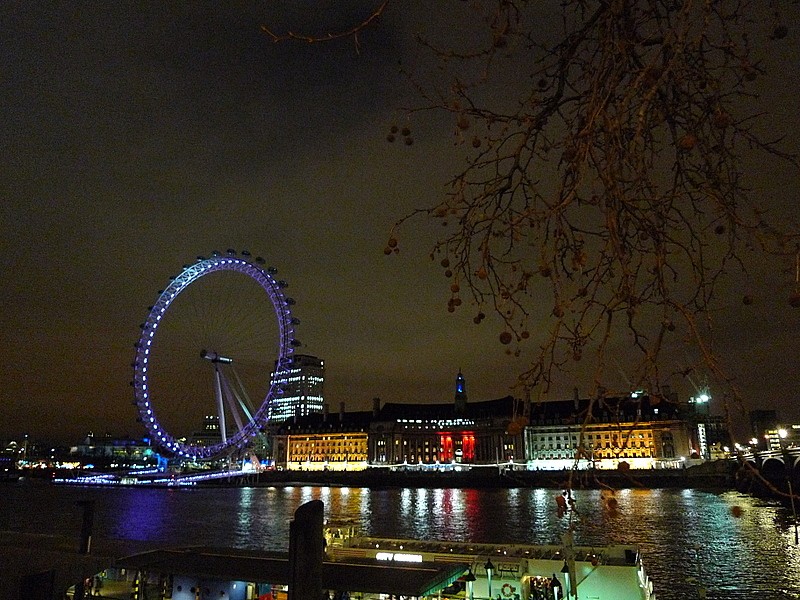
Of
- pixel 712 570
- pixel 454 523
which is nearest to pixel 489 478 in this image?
pixel 454 523

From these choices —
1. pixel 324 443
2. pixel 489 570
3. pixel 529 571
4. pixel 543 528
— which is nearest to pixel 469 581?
pixel 489 570

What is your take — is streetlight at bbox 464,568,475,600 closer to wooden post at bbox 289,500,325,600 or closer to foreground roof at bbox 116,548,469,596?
foreground roof at bbox 116,548,469,596

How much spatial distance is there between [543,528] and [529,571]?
3423 cm

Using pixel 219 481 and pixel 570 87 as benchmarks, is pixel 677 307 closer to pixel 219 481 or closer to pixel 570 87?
pixel 570 87

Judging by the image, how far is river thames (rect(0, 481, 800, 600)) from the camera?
30219 millimetres

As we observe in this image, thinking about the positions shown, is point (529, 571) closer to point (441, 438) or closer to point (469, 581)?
point (469, 581)

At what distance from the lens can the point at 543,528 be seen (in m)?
48.8

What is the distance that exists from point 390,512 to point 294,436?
3856 inches

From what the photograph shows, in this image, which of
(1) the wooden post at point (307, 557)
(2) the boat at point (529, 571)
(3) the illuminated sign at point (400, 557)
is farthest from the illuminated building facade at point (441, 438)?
(1) the wooden post at point (307, 557)

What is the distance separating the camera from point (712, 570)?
102ft

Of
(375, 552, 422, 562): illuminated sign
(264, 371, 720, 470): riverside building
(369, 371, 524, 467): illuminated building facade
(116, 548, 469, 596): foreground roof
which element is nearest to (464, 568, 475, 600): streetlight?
(116, 548, 469, 596): foreground roof

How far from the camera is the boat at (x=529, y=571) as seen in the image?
Answer: 51.8 feet

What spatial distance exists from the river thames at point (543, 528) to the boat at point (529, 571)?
1.44 metres

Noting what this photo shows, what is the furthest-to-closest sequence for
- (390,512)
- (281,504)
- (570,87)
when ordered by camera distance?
(281,504), (390,512), (570,87)
